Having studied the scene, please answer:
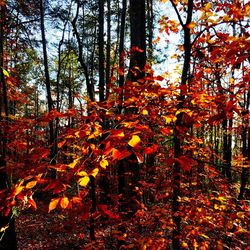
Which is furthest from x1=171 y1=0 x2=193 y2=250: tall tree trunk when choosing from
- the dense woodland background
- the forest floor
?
the forest floor

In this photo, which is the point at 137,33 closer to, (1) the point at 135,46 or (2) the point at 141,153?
(1) the point at 135,46

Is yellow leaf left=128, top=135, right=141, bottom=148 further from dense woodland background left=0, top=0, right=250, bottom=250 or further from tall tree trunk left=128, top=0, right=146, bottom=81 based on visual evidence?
tall tree trunk left=128, top=0, right=146, bottom=81

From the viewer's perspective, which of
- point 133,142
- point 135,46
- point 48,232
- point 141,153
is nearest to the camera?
point 133,142

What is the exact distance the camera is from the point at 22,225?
1070cm

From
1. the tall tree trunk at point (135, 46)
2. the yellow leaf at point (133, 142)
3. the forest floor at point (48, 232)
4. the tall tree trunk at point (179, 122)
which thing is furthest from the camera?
the forest floor at point (48, 232)

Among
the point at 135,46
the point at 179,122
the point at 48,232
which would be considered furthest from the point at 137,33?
the point at 48,232

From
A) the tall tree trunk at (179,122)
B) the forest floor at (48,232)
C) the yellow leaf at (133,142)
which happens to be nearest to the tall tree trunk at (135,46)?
the tall tree trunk at (179,122)

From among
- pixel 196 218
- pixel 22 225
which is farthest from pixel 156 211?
pixel 22 225

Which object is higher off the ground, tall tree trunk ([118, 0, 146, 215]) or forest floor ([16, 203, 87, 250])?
tall tree trunk ([118, 0, 146, 215])

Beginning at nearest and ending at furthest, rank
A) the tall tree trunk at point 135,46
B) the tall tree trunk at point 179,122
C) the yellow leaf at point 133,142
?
the yellow leaf at point 133,142 < the tall tree trunk at point 179,122 < the tall tree trunk at point 135,46

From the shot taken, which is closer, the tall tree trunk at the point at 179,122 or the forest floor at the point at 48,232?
the tall tree trunk at the point at 179,122

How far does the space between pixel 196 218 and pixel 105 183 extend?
27.6ft

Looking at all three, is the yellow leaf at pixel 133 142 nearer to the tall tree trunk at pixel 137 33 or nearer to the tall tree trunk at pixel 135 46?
the tall tree trunk at pixel 135 46

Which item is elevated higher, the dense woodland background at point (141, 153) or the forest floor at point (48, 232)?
the dense woodland background at point (141, 153)
